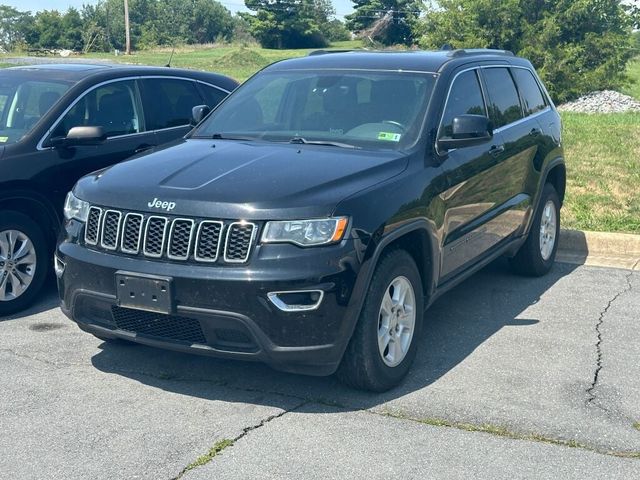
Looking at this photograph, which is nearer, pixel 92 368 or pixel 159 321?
pixel 159 321

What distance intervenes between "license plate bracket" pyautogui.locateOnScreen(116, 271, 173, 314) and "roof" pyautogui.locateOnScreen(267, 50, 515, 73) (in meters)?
2.29

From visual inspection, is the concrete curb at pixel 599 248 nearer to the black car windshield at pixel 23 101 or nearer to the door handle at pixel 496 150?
the door handle at pixel 496 150

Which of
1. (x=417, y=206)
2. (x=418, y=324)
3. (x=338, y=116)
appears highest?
(x=338, y=116)

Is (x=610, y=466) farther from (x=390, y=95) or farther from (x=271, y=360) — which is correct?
(x=390, y=95)

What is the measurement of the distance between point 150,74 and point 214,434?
407 cm

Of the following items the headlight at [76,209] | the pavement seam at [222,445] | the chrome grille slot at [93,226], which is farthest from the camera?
the headlight at [76,209]

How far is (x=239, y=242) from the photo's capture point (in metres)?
4.34

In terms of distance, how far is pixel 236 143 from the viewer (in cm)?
552

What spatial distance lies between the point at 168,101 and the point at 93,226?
2.99 m

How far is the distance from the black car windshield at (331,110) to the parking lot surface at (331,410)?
1.40 m

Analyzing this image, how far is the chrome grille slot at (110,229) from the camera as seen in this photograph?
465cm

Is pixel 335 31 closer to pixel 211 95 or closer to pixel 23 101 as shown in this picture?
pixel 211 95

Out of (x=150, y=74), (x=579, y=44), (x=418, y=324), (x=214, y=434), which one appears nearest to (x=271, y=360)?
(x=214, y=434)

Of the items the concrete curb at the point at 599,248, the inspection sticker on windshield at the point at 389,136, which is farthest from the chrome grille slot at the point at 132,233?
the concrete curb at the point at 599,248
